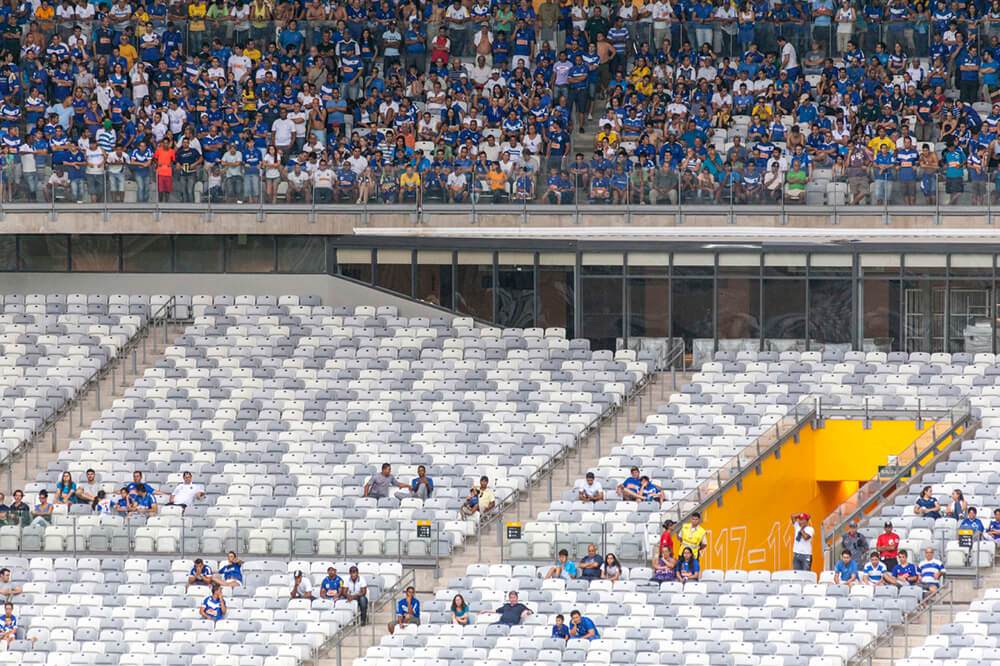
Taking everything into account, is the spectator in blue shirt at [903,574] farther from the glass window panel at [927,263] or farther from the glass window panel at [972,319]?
the glass window panel at [927,263]

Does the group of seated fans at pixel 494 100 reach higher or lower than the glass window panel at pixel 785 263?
higher

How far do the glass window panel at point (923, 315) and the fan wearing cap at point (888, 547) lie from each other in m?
7.65

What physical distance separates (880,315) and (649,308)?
11.8 ft

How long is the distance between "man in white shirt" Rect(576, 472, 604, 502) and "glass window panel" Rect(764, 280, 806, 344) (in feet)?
19.8

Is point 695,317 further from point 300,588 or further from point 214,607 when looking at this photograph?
point 214,607

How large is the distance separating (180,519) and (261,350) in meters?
6.31

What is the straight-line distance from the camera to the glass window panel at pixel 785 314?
126 feet

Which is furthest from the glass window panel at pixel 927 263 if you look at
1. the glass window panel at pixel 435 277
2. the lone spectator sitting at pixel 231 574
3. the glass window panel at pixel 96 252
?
the glass window panel at pixel 96 252

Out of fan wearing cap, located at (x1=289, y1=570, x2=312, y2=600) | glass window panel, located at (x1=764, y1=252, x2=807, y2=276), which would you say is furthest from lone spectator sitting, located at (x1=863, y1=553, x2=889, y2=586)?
glass window panel, located at (x1=764, y1=252, x2=807, y2=276)

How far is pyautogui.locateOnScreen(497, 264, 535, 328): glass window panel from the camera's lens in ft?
130

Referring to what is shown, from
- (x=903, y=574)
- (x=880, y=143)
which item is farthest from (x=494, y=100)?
(x=903, y=574)

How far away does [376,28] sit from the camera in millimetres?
43125

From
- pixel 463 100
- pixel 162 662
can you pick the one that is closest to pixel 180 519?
pixel 162 662

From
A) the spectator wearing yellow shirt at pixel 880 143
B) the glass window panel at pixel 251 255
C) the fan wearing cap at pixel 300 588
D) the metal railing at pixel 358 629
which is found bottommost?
the metal railing at pixel 358 629
